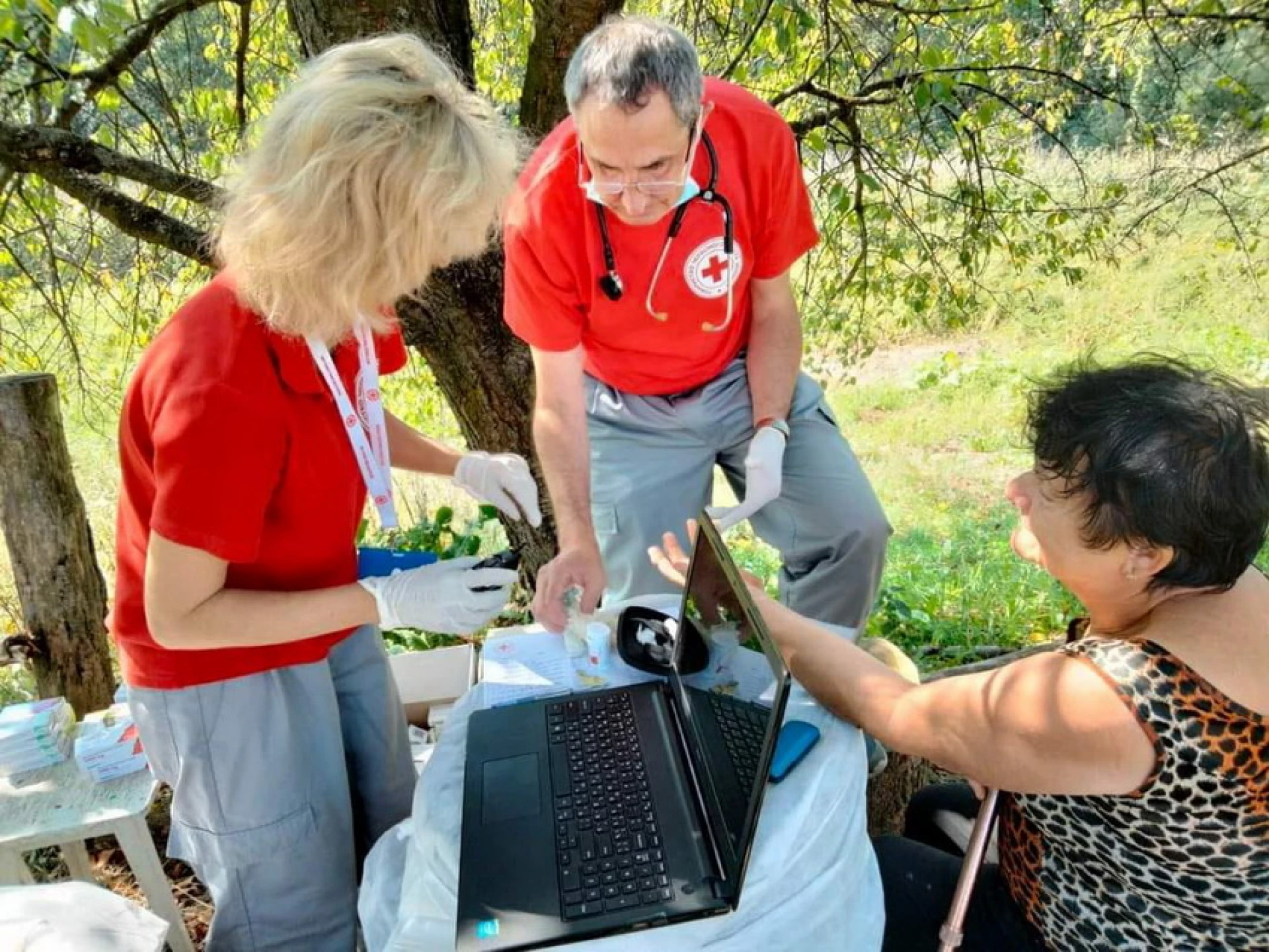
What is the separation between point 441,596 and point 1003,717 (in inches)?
39.2

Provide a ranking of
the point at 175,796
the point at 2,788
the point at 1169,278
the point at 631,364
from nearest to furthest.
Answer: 1. the point at 175,796
2. the point at 2,788
3. the point at 631,364
4. the point at 1169,278

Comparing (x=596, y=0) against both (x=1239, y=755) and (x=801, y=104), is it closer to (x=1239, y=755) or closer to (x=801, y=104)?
(x=801, y=104)

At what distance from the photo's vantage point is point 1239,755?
3.54 ft

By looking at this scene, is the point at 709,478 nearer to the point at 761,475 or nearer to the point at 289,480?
the point at 761,475

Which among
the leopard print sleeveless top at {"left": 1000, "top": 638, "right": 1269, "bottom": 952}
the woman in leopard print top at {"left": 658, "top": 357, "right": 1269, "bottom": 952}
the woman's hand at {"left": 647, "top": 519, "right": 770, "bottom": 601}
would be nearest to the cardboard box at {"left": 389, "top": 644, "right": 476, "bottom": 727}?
the woman's hand at {"left": 647, "top": 519, "right": 770, "bottom": 601}

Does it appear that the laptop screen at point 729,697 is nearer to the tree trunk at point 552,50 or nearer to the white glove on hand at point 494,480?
the white glove on hand at point 494,480

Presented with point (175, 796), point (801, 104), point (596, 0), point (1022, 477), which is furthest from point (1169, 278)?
point (175, 796)

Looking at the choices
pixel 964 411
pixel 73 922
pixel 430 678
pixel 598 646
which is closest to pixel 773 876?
pixel 598 646

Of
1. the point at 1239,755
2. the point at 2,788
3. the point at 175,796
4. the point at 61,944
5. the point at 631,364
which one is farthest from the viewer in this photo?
the point at 631,364

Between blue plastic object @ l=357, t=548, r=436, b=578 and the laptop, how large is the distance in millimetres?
422

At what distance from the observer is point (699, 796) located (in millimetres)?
1265

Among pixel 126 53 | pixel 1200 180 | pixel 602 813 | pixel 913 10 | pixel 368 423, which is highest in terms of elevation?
pixel 126 53

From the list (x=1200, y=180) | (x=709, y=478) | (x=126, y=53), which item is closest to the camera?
(x=709, y=478)

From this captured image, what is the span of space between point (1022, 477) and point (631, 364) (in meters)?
1.10
